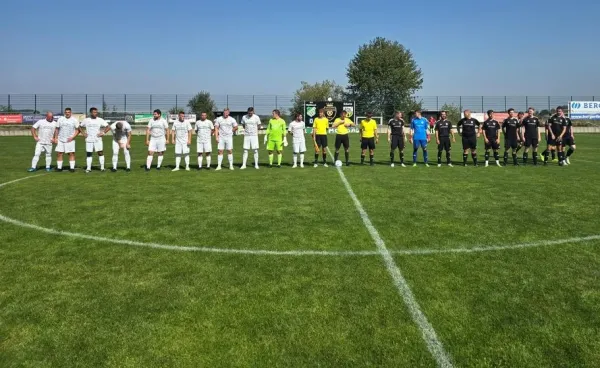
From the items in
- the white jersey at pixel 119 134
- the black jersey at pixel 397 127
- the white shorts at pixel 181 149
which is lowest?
the white shorts at pixel 181 149

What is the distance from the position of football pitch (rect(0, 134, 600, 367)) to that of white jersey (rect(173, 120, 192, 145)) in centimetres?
581

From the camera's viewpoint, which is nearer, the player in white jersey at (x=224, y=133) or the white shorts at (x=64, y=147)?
the white shorts at (x=64, y=147)

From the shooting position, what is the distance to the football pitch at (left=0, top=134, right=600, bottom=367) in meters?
3.46

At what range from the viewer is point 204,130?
15.4 meters

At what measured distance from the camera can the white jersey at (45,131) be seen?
14.8 metres

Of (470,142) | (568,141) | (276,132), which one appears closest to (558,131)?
(568,141)

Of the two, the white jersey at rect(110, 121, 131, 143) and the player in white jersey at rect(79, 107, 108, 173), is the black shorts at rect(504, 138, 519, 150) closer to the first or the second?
the white jersey at rect(110, 121, 131, 143)

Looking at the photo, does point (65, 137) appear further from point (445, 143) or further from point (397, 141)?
point (445, 143)

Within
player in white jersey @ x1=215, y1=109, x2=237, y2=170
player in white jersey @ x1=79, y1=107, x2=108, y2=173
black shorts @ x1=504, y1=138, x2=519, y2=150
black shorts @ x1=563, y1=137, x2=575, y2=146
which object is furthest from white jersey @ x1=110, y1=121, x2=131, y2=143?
black shorts @ x1=563, y1=137, x2=575, y2=146

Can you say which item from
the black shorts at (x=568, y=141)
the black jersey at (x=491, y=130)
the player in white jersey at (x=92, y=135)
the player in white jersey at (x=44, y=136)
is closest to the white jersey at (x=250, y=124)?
the player in white jersey at (x=92, y=135)

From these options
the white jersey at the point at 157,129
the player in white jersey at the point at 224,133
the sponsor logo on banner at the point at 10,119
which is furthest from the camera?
the sponsor logo on banner at the point at 10,119

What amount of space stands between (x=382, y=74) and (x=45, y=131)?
64.5m

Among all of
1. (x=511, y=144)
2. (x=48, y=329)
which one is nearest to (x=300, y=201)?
(x=48, y=329)

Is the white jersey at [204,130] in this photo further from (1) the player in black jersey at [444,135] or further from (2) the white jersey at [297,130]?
(1) the player in black jersey at [444,135]
